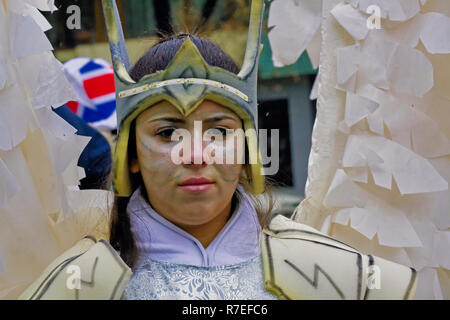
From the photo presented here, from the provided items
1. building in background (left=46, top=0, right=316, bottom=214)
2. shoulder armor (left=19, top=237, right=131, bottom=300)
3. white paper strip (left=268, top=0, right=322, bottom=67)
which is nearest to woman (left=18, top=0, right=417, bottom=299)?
shoulder armor (left=19, top=237, right=131, bottom=300)

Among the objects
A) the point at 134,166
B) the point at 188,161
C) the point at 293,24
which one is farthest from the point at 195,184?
the point at 293,24

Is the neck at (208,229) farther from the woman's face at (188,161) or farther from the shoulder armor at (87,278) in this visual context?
the shoulder armor at (87,278)

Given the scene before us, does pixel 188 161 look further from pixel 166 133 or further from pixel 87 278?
pixel 87 278

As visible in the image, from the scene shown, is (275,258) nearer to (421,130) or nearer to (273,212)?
(273,212)

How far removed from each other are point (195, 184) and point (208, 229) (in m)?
0.16

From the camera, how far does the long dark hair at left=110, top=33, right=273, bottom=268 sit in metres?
1.83

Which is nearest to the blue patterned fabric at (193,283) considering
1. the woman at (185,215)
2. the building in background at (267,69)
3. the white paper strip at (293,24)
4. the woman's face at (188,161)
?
the woman at (185,215)

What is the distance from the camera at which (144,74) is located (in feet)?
6.06

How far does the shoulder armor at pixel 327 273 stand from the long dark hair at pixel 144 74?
0.17m

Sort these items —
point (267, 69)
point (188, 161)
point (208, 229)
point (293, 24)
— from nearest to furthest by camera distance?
point (188, 161) → point (208, 229) → point (293, 24) → point (267, 69)
